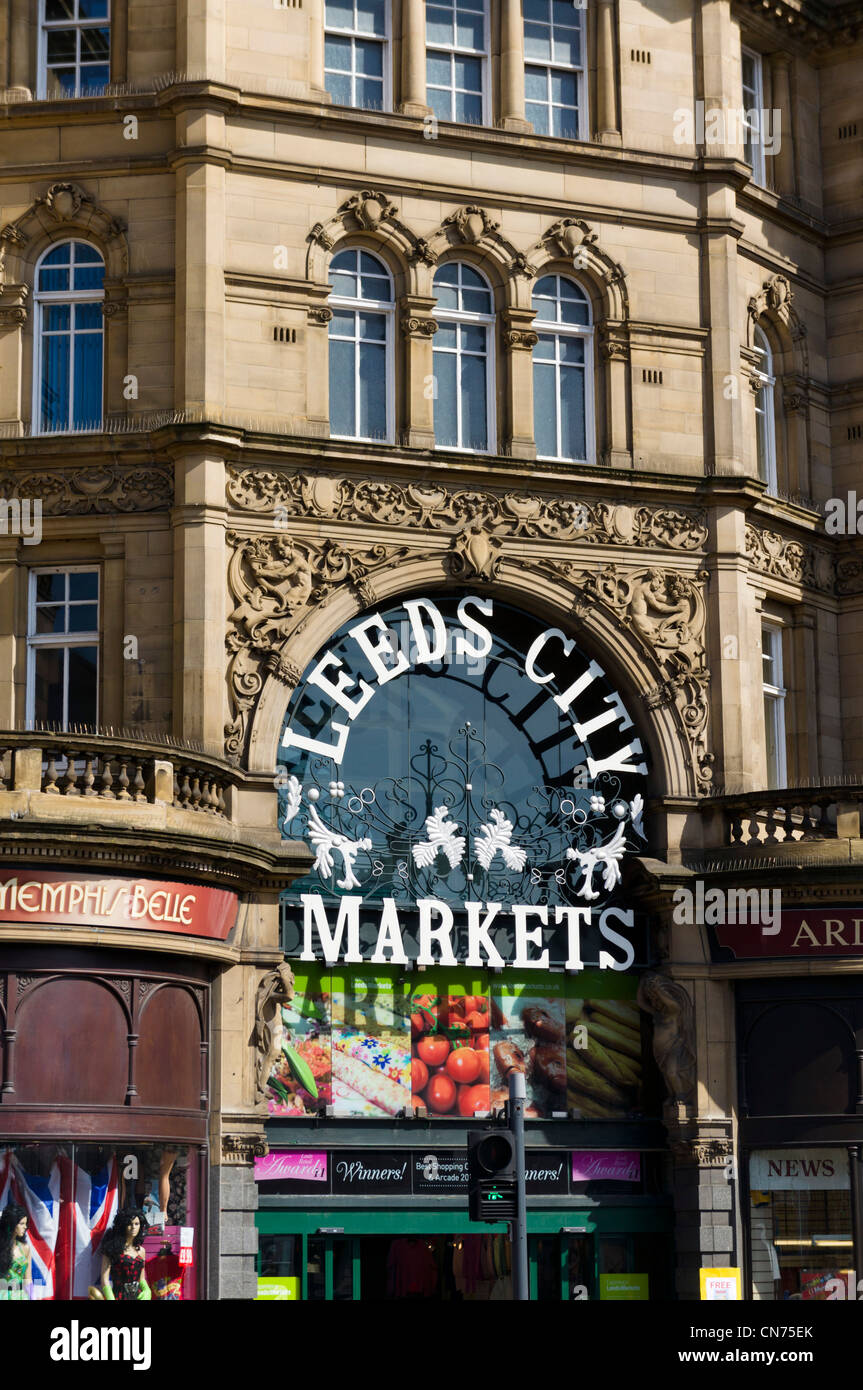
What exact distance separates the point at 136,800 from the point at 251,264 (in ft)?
25.0

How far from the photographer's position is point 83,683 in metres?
26.0

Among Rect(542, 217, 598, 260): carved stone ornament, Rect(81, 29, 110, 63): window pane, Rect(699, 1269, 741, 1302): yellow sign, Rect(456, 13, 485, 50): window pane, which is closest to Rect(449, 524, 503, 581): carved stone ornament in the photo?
Rect(542, 217, 598, 260): carved stone ornament

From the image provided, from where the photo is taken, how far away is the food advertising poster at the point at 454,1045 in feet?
82.9

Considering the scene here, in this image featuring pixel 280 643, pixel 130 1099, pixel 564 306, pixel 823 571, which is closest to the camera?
pixel 130 1099

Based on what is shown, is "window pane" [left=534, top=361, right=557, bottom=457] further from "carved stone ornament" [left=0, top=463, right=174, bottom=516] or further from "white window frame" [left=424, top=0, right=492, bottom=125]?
"carved stone ornament" [left=0, top=463, right=174, bottom=516]

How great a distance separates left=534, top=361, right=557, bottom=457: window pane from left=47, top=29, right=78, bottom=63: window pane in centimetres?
731

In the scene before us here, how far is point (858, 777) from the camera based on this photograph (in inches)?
1130

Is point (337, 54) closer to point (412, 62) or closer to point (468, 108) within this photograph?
point (412, 62)

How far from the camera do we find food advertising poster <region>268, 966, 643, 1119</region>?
82.9 feet

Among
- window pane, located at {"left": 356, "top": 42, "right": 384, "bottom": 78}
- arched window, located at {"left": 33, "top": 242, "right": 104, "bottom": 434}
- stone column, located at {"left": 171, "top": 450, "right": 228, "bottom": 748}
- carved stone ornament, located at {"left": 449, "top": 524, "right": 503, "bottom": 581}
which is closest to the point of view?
stone column, located at {"left": 171, "top": 450, "right": 228, "bottom": 748}

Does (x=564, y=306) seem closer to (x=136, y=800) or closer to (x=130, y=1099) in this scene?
(x=136, y=800)

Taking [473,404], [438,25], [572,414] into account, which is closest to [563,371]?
[572,414]

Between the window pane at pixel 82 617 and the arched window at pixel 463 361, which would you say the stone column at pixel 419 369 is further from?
the window pane at pixel 82 617

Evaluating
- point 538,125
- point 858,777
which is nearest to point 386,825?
point 858,777
